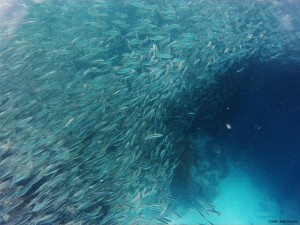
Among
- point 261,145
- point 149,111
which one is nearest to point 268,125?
point 261,145

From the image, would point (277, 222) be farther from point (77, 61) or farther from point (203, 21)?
point (77, 61)

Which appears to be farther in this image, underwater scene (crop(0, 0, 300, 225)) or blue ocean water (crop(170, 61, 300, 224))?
blue ocean water (crop(170, 61, 300, 224))

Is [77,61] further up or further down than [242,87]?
further up

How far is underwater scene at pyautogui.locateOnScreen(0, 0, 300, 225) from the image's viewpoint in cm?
667

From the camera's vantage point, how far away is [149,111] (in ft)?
25.2

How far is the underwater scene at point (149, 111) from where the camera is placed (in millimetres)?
6668

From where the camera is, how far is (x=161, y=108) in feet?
28.1

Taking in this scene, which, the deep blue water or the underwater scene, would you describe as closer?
the underwater scene

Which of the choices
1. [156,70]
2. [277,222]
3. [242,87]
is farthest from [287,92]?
[156,70]

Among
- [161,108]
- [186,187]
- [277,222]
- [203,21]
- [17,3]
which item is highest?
[17,3]

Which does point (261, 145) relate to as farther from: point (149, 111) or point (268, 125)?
point (149, 111)

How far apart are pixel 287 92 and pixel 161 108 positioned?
19.4ft

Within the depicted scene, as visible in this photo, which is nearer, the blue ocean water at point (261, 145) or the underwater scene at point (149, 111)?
the underwater scene at point (149, 111)

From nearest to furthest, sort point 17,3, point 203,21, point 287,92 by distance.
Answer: point 17,3 → point 203,21 → point 287,92
